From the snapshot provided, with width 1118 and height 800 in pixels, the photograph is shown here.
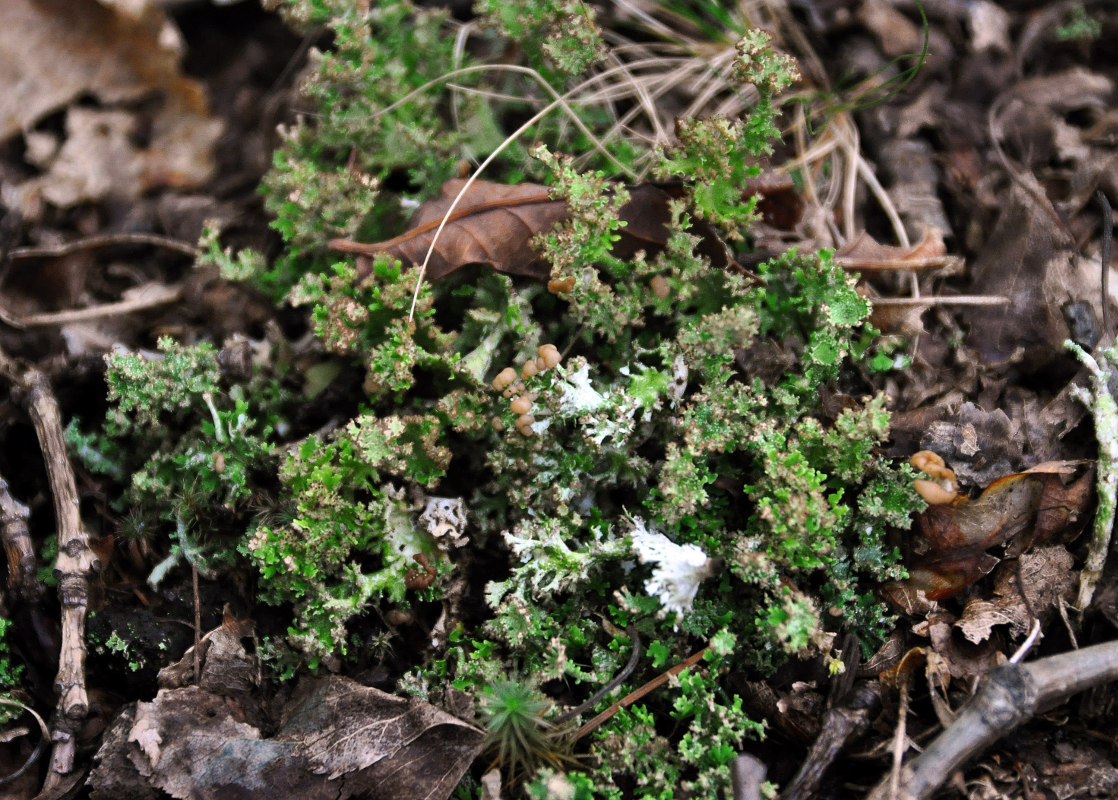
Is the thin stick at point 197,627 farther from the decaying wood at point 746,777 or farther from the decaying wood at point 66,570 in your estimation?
the decaying wood at point 746,777

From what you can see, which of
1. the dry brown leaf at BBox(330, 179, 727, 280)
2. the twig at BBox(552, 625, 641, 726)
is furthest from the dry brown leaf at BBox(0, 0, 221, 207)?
the twig at BBox(552, 625, 641, 726)

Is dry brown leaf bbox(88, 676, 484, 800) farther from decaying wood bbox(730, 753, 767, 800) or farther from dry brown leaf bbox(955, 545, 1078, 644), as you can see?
dry brown leaf bbox(955, 545, 1078, 644)

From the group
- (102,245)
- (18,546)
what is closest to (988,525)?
(18,546)

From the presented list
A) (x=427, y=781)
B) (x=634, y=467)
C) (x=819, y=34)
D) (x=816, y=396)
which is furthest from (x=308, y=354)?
(x=819, y=34)

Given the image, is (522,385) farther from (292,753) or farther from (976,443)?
(976,443)

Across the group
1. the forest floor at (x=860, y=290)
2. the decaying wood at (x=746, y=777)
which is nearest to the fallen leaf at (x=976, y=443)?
the forest floor at (x=860, y=290)
